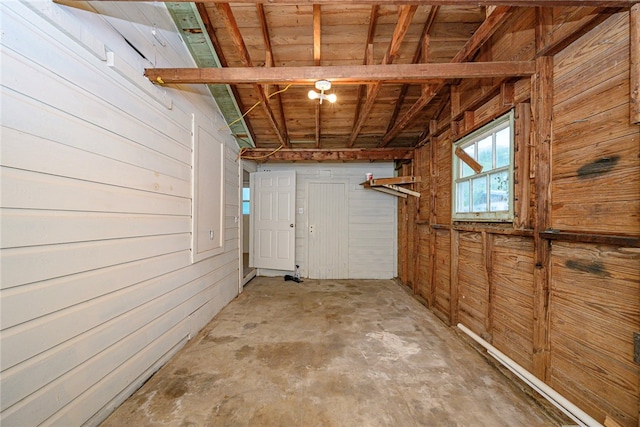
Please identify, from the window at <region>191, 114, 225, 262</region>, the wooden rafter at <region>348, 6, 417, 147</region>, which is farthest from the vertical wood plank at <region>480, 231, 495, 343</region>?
the window at <region>191, 114, 225, 262</region>

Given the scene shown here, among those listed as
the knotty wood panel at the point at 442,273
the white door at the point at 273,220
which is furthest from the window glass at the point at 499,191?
the white door at the point at 273,220

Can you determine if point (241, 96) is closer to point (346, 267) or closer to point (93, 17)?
point (93, 17)

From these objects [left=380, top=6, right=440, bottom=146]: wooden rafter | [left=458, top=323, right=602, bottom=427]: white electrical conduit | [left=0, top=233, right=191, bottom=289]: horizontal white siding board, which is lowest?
[left=458, top=323, right=602, bottom=427]: white electrical conduit

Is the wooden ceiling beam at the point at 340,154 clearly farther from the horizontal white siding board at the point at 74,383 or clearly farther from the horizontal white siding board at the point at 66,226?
the horizontal white siding board at the point at 74,383

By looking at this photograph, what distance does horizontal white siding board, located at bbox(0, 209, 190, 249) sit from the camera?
3.32 feet

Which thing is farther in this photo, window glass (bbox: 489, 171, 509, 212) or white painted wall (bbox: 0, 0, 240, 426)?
window glass (bbox: 489, 171, 509, 212)

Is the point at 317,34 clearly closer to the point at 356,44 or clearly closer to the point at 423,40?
the point at 356,44

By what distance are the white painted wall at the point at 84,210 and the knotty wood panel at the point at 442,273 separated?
2.91m

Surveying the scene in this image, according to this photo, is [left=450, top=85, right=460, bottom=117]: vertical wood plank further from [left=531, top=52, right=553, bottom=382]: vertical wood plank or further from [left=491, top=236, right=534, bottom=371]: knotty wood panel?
[left=491, top=236, right=534, bottom=371]: knotty wood panel

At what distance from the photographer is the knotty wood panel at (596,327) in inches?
46.5

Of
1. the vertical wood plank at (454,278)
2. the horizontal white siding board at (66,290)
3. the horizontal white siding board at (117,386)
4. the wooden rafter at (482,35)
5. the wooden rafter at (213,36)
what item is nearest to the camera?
the horizontal white siding board at (66,290)

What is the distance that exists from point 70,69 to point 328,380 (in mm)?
2552

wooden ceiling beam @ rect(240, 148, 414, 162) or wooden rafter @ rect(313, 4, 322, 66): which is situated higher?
wooden rafter @ rect(313, 4, 322, 66)

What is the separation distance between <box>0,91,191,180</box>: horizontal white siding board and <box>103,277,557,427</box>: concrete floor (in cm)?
166
